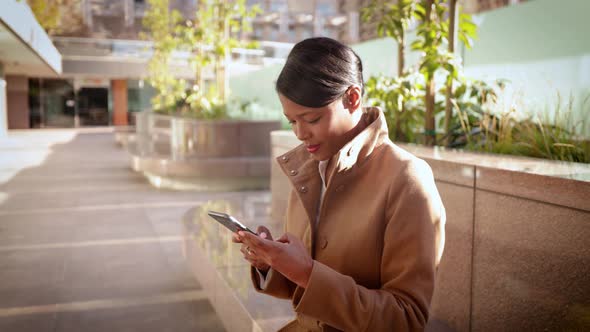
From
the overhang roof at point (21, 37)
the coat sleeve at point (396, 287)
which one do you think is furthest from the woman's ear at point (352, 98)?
the overhang roof at point (21, 37)

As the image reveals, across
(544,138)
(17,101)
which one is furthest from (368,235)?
(17,101)

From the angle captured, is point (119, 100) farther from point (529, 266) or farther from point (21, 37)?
point (529, 266)

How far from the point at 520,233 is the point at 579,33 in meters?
2.41

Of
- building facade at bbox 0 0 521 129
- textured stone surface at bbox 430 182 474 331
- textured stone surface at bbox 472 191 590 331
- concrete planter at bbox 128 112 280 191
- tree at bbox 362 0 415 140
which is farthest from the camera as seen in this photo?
building facade at bbox 0 0 521 129

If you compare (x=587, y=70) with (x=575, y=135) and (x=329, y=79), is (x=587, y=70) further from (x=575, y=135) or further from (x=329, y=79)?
(x=329, y=79)

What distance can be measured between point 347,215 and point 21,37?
16119 mm

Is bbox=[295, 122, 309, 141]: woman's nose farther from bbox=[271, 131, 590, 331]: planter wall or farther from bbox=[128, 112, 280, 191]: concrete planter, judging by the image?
bbox=[128, 112, 280, 191]: concrete planter

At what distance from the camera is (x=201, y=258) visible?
4559mm

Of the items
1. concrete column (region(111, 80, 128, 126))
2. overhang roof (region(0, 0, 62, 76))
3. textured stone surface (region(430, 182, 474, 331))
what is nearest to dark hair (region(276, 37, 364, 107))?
textured stone surface (region(430, 182, 474, 331))

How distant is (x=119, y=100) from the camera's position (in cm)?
3919

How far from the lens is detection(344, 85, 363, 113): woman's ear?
162 centimetres

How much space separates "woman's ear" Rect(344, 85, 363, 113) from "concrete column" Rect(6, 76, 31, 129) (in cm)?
3786

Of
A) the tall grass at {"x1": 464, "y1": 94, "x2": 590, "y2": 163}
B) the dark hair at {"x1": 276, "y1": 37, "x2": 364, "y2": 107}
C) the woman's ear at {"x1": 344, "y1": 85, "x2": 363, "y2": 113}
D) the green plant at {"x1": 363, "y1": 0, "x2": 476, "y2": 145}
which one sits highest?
the green plant at {"x1": 363, "y1": 0, "x2": 476, "y2": 145}

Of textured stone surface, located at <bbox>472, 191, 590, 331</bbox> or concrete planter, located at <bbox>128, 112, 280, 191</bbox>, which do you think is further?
concrete planter, located at <bbox>128, 112, 280, 191</bbox>
